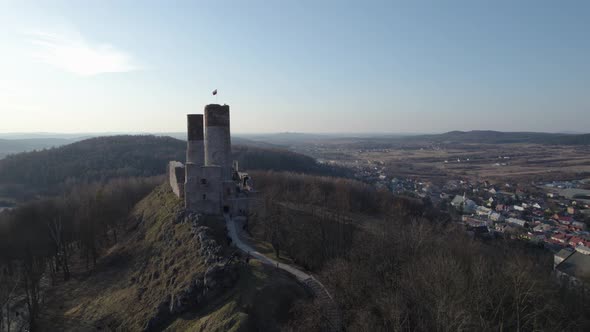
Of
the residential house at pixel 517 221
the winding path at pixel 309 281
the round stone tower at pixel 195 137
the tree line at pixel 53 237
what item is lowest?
the residential house at pixel 517 221

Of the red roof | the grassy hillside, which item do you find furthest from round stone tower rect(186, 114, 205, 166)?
the red roof

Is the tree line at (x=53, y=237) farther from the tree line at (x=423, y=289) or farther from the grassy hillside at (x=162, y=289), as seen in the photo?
the tree line at (x=423, y=289)

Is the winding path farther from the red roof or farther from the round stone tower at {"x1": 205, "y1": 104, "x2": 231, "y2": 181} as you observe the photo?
the red roof

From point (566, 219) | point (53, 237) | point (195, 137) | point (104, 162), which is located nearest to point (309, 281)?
point (195, 137)

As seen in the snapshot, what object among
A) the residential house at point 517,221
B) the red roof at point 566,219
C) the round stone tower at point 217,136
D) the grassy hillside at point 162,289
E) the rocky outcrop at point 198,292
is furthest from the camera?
the red roof at point 566,219

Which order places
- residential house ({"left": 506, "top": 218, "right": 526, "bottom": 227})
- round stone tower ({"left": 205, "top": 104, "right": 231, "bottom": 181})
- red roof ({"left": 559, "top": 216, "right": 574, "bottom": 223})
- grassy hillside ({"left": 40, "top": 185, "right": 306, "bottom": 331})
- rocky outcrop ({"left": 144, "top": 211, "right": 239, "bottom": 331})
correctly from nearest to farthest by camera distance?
grassy hillside ({"left": 40, "top": 185, "right": 306, "bottom": 331}), rocky outcrop ({"left": 144, "top": 211, "right": 239, "bottom": 331}), round stone tower ({"left": 205, "top": 104, "right": 231, "bottom": 181}), residential house ({"left": 506, "top": 218, "right": 526, "bottom": 227}), red roof ({"left": 559, "top": 216, "right": 574, "bottom": 223})

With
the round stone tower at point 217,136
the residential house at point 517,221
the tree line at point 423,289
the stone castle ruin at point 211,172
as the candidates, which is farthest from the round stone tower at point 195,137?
the residential house at point 517,221

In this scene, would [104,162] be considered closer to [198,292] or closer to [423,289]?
[198,292]
